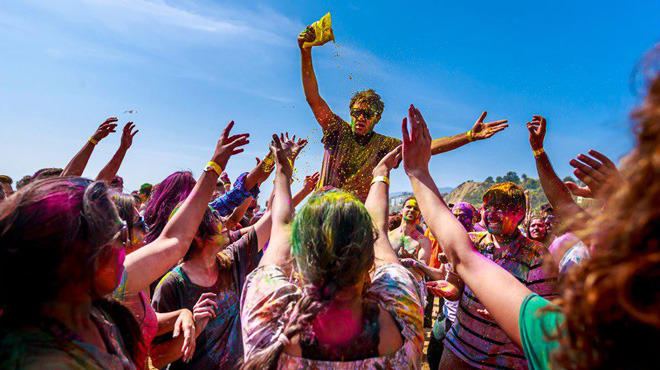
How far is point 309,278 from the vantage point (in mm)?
1465

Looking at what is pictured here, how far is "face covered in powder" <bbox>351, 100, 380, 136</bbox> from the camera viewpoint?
11.7 ft

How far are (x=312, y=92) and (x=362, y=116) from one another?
538mm

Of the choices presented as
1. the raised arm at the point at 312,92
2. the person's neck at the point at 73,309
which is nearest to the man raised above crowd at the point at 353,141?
the raised arm at the point at 312,92

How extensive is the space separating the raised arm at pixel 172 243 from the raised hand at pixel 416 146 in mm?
958

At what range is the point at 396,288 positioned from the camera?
5.25 ft

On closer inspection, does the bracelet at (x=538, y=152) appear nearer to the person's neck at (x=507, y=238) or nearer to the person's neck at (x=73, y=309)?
the person's neck at (x=507, y=238)

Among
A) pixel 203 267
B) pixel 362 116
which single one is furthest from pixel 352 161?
pixel 203 267

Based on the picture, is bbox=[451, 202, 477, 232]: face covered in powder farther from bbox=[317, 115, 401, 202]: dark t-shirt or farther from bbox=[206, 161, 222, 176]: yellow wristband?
bbox=[206, 161, 222, 176]: yellow wristband

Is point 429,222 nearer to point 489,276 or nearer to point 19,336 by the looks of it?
point 489,276

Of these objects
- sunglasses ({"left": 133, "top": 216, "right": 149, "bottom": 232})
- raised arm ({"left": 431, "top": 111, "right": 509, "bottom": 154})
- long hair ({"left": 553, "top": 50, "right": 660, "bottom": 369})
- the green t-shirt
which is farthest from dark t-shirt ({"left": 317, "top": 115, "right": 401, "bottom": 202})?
long hair ({"left": 553, "top": 50, "right": 660, "bottom": 369})

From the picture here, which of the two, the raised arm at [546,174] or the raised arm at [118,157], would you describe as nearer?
the raised arm at [546,174]

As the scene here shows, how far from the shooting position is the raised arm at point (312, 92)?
3631 mm

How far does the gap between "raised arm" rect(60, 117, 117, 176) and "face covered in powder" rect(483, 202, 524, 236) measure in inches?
139

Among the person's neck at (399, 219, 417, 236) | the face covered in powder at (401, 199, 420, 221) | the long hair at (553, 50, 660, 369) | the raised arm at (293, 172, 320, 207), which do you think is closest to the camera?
the long hair at (553, 50, 660, 369)
